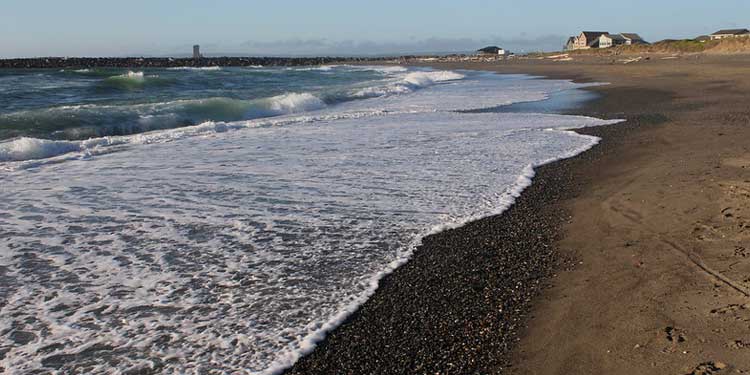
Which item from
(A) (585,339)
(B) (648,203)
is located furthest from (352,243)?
(B) (648,203)

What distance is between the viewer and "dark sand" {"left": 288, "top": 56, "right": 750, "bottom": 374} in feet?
10.2

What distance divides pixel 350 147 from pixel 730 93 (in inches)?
521

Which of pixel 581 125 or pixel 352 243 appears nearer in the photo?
pixel 352 243

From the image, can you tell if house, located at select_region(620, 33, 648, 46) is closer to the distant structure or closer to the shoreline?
the distant structure

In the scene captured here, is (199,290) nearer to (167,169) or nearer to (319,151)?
(167,169)

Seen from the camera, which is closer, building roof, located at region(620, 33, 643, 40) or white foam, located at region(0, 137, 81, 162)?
white foam, located at region(0, 137, 81, 162)

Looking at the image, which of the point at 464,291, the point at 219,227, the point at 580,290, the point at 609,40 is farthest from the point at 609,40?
the point at 464,291

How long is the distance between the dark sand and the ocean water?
32 centimetres

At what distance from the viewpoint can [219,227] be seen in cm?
552

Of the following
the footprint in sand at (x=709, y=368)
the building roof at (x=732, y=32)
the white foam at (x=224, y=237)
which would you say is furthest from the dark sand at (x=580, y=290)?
the building roof at (x=732, y=32)

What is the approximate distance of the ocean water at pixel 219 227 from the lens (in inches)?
134

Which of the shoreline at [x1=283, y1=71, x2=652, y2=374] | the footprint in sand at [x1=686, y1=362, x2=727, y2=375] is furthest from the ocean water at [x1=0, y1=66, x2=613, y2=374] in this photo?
the footprint in sand at [x1=686, y1=362, x2=727, y2=375]

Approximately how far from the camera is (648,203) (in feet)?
19.5

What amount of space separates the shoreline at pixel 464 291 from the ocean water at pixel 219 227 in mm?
→ 139
